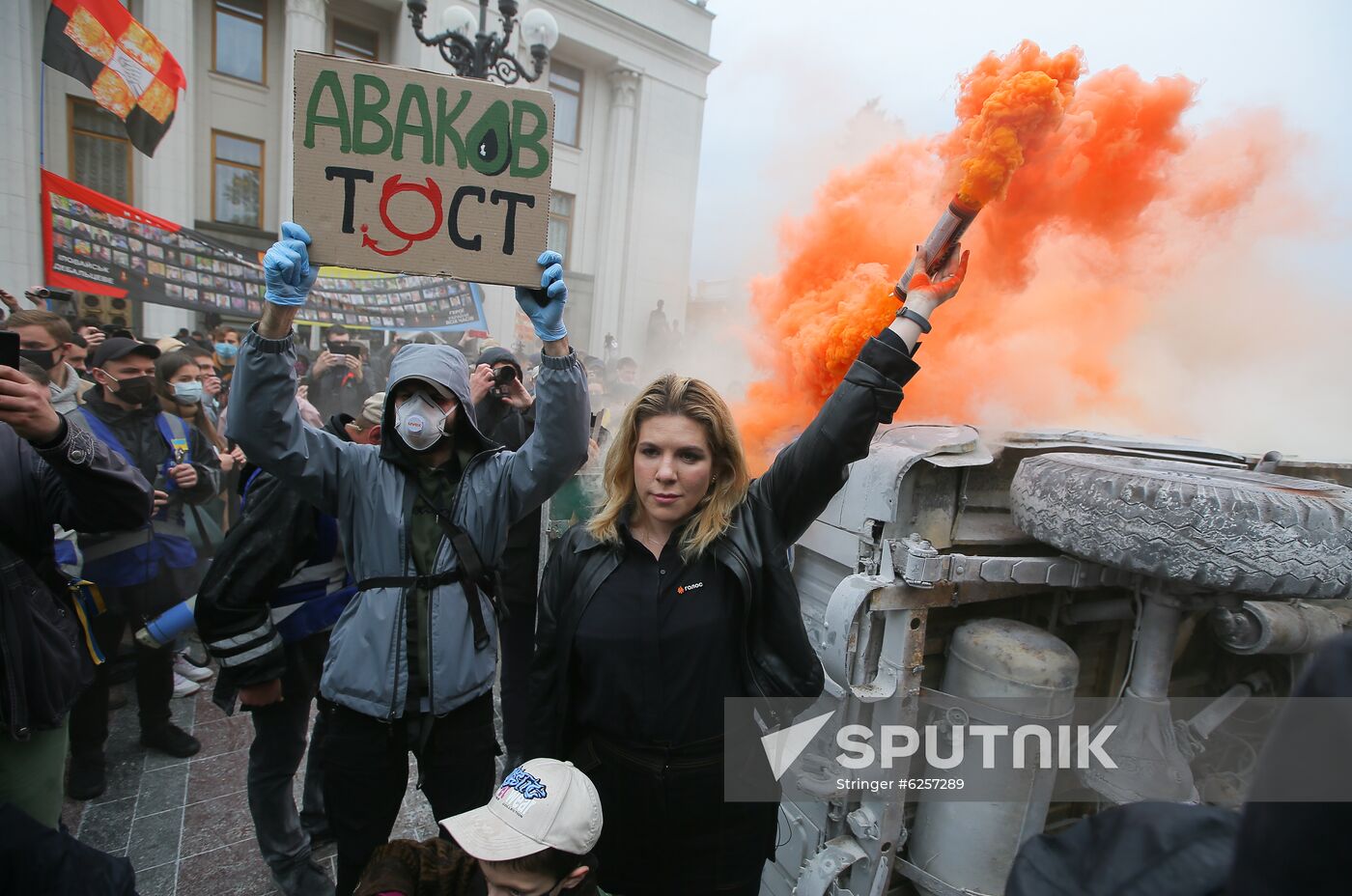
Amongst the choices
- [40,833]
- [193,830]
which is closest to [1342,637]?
[40,833]

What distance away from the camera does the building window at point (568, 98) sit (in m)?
21.4

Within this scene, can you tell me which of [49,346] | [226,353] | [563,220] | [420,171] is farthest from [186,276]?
[563,220]

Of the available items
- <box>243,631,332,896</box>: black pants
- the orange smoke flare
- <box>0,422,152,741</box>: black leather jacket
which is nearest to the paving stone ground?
<box>243,631,332,896</box>: black pants

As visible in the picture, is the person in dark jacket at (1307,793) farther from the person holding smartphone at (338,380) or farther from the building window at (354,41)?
the building window at (354,41)

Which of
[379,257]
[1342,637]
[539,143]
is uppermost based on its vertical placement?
[539,143]

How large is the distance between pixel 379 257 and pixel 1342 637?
2109 millimetres

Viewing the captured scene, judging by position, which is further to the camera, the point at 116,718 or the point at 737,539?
the point at 116,718

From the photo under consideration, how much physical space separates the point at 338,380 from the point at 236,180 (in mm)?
12283

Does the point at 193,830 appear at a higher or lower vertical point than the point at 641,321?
lower

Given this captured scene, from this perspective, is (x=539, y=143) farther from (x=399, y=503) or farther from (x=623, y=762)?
(x=623, y=762)

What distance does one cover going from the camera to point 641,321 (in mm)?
22094

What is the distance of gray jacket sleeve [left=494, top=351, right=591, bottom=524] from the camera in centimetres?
213

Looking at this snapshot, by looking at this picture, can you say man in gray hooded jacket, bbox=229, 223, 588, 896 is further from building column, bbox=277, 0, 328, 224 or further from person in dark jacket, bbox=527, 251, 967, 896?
building column, bbox=277, 0, 328, 224

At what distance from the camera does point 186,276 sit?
24.4 feet
